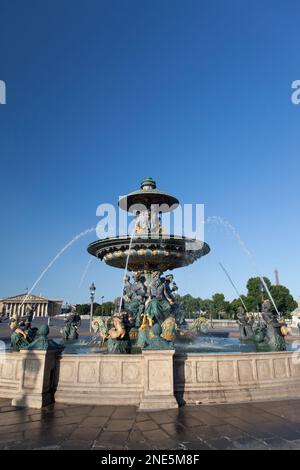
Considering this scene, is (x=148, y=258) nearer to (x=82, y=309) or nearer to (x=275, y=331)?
(x=275, y=331)

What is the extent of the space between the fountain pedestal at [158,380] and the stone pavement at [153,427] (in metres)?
0.29

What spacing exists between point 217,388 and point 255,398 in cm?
89

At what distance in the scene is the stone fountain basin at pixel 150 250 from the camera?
14.0 m

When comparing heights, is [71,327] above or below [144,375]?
above

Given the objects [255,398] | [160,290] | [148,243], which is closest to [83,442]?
[255,398]

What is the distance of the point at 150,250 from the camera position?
14422mm

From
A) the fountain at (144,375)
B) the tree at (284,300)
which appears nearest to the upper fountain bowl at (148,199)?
the fountain at (144,375)

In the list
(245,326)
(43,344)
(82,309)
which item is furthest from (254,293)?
(82,309)

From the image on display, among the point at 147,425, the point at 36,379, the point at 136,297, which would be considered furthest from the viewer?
the point at 136,297

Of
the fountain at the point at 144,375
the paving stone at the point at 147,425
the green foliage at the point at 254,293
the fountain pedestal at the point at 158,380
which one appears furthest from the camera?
Answer: the green foliage at the point at 254,293

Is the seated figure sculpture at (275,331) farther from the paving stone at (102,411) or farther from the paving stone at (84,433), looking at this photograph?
the paving stone at (84,433)

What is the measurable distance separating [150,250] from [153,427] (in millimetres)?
9257

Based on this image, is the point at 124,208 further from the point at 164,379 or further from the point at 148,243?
the point at 164,379

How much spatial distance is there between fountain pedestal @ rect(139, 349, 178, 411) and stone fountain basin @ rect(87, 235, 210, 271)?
23.3 ft
